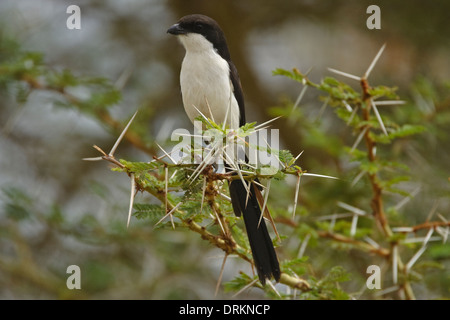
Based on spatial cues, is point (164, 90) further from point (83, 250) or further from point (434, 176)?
point (434, 176)

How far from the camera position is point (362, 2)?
5520mm

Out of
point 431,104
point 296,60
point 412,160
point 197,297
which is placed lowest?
point 197,297

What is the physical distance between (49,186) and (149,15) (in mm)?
2008

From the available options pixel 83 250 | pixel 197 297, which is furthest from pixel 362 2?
pixel 83 250

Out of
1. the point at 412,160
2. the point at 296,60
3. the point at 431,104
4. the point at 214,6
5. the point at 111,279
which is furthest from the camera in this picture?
the point at 296,60

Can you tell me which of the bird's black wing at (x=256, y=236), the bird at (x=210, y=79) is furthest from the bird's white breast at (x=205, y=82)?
the bird's black wing at (x=256, y=236)

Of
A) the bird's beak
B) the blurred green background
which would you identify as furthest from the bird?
the blurred green background

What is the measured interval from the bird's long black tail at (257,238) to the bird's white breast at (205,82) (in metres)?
0.52

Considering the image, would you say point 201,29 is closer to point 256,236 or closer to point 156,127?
point 256,236

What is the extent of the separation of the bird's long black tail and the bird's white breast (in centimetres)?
52

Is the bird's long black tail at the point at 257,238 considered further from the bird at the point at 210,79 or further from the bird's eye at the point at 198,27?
the bird's eye at the point at 198,27

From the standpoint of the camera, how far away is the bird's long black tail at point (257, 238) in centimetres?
252

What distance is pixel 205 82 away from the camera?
307 centimetres

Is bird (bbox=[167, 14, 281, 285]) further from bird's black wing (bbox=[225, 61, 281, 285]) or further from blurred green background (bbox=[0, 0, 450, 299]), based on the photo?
blurred green background (bbox=[0, 0, 450, 299])
